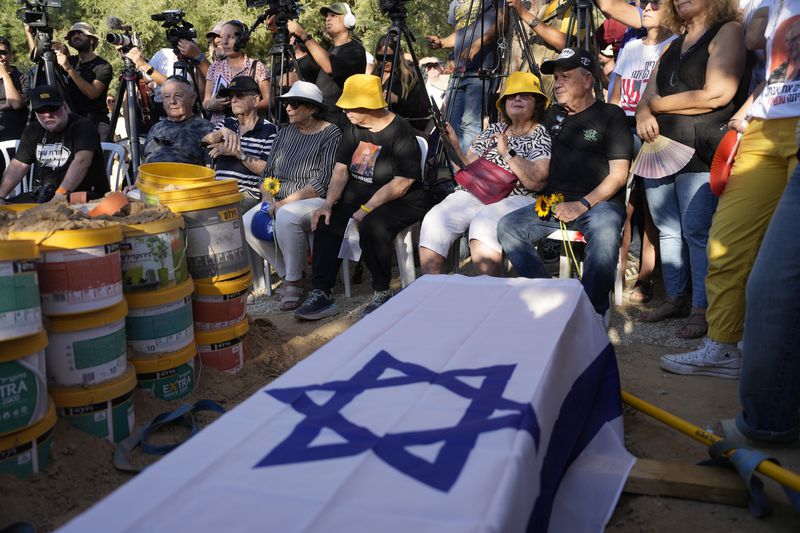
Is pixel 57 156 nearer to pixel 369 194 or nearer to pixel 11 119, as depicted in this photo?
pixel 11 119

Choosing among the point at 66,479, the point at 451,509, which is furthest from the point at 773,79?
the point at 66,479

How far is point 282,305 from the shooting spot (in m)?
5.39

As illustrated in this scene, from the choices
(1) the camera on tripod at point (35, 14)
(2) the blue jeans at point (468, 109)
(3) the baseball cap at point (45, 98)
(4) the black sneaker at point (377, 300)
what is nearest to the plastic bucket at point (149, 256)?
(4) the black sneaker at point (377, 300)

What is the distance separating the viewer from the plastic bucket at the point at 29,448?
8.52ft

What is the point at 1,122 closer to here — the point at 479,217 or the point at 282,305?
the point at 282,305

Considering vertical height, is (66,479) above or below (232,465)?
below

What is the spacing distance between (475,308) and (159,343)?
1554 mm

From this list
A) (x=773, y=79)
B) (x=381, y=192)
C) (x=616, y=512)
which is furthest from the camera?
(x=381, y=192)

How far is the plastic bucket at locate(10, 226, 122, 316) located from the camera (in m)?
2.80

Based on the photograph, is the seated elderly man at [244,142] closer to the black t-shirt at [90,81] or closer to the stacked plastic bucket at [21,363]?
the black t-shirt at [90,81]

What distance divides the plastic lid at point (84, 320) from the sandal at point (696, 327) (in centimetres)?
298

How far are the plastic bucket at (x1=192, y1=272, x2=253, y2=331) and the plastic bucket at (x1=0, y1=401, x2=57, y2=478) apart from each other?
1.04 meters

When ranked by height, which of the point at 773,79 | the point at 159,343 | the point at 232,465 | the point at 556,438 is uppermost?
the point at 773,79

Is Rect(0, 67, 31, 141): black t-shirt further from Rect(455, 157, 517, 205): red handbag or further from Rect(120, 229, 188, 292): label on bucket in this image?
Rect(120, 229, 188, 292): label on bucket
